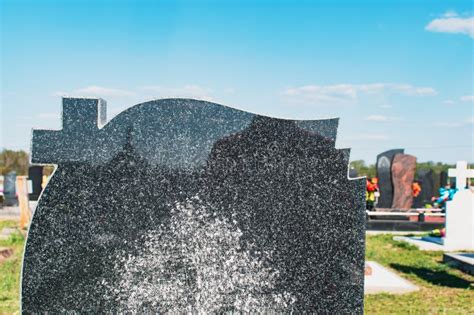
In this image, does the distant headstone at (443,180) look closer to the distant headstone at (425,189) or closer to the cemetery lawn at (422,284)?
the distant headstone at (425,189)

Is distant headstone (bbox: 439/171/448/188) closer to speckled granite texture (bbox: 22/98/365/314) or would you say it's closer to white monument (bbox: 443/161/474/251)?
white monument (bbox: 443/161/474/251)

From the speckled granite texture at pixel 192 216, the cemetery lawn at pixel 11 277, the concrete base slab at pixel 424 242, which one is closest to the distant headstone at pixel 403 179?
the concrete base slab at pixel 424 242

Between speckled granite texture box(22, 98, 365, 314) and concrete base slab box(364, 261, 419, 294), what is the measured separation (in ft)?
10.5

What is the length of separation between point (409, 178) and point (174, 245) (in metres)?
13.3

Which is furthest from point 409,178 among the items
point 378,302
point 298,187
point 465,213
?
point 298,187

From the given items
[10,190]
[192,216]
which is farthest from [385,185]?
[192,216]

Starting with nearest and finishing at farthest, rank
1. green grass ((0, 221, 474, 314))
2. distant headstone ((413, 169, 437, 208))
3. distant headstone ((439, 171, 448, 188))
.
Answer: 1. green grass ((0, 221, 474, 314))
2. distant headstone ((413, 169, 437, 208))
3. distant headstone ((439, 171, 448, 188))

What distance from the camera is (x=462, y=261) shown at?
314 inches

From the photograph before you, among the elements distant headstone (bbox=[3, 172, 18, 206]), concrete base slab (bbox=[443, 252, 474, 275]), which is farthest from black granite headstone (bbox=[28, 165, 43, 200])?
concrete base slab (bbox=[443, 252, 474, 275])

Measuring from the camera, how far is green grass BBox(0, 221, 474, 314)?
5.66 m

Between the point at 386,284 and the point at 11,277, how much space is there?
4246 mm

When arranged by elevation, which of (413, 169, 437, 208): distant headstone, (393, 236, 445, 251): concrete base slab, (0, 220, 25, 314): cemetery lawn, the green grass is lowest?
(0, 220, 25, 314): cemetery lawn

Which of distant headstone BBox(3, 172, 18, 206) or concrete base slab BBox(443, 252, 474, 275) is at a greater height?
distant headstone BBox(3, 172, 18, 206)

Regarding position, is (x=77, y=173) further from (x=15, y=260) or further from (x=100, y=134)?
(x=15, y=260)
